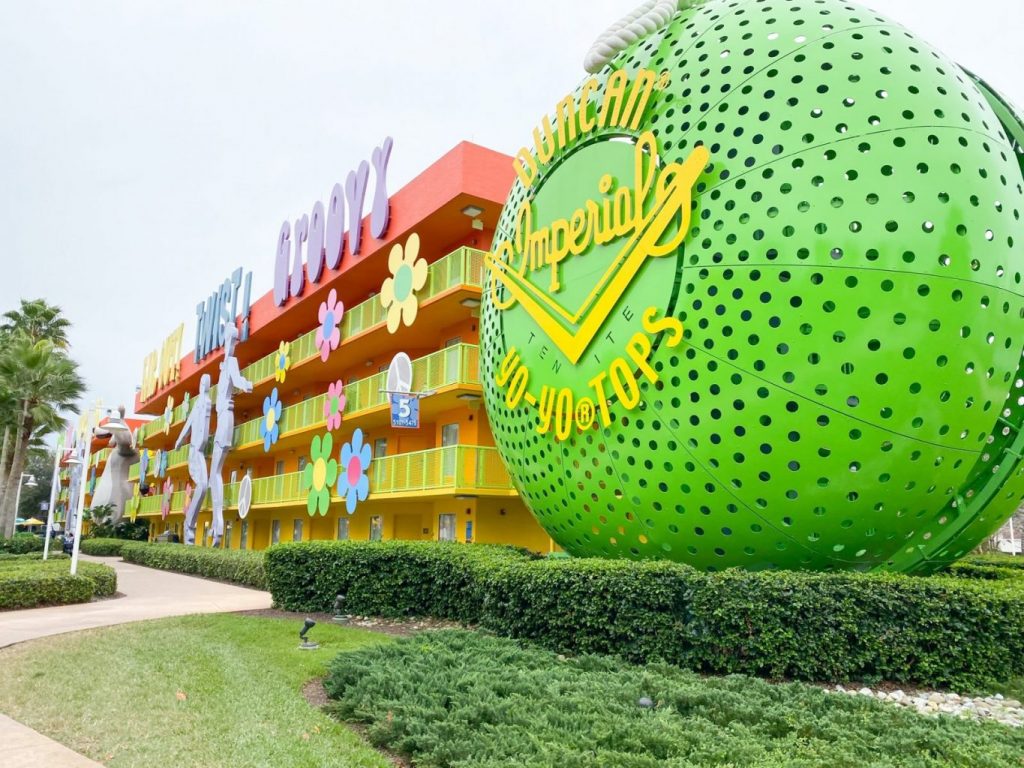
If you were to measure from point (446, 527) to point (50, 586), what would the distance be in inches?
340

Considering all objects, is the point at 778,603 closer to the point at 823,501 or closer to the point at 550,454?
the point at 823,501

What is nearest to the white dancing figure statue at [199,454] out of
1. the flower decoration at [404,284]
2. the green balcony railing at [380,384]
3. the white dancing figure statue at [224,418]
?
the white dancing figure statue at [224,418]

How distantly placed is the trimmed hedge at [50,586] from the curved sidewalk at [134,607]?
11.7 inches

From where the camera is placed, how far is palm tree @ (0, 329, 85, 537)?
3812 cm

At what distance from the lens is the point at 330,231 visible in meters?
23.5

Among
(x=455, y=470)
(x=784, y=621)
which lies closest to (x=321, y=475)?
(x=455, y=470)

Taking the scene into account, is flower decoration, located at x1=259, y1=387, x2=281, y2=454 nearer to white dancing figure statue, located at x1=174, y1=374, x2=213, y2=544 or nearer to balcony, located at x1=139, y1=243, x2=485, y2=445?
balcony, located at x1=139, y1=243, x2=485, y2=445

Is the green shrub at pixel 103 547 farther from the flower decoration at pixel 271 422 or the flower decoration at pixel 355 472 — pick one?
the flower decoration at pixel 355 472

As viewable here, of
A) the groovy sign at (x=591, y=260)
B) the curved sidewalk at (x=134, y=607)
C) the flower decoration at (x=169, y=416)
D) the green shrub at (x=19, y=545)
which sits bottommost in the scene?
the curved sidewalk at (x=134, y=607)

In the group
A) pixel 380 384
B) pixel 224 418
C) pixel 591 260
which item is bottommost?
pixel 591 260

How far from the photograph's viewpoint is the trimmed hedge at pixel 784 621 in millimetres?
6688

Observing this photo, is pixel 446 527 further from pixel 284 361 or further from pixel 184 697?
pixel 184 697

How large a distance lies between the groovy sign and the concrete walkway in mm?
5823

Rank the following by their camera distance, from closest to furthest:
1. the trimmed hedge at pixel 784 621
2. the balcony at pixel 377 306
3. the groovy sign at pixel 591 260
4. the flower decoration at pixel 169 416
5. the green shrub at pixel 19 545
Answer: the trimmed hedge at pixel 784 621, the groovy sign at pixel 591 260, the balcony at pixel 377 306, the green shrub at pixel 19 545, the flower decoration at pixel 169 416
